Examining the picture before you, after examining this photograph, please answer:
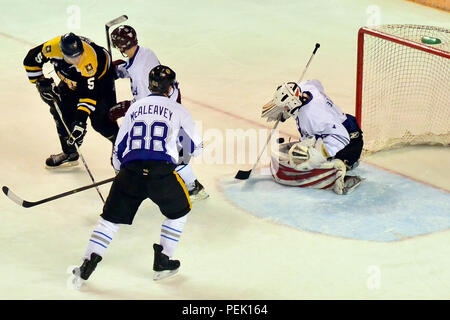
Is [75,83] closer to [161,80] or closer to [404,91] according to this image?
[161,80]

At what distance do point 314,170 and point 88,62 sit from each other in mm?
1559

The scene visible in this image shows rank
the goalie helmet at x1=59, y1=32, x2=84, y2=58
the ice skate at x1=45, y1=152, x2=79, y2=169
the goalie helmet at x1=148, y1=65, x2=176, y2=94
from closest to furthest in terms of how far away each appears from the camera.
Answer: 1. the goalie helmet at x1=148, y1=65, x2=176, y2=94
2. the goalie helmet at x1=59, y1=32, x2=84, y2=58
3. the ice skate at x1=45, y1=152, x2=79, y2=169

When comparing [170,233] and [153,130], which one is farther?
[170,233]

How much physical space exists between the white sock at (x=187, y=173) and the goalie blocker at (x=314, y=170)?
0.64 metres

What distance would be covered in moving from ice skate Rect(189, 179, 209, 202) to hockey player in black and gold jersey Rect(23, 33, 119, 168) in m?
0.69

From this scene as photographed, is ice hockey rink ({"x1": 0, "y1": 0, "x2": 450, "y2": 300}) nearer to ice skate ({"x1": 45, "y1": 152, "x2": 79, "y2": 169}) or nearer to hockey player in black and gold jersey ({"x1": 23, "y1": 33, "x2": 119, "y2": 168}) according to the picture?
ice skate ({"x1": 45, "y1": 152, "x2": 79, "y2": 169})

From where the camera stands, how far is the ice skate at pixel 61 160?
6.05 metres

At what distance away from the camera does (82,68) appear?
17.8ft

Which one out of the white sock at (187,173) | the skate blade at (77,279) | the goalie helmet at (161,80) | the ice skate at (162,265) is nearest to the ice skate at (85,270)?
the skate blade at (77,279)

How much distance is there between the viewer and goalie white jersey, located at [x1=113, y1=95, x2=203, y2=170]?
14.3 ft

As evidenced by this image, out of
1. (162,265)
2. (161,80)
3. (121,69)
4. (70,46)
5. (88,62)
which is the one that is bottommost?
(162,265)

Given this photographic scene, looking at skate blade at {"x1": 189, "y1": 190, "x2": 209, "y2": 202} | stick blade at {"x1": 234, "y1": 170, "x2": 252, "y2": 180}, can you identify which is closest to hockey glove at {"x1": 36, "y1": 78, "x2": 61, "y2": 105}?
skate blade at {"x1": 189, "y1": 190, "x2": 209, "y2": 202}

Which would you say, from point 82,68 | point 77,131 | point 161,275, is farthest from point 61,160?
point 161,275

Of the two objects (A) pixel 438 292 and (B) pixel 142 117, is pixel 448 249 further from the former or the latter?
(B) pixel 142 117
